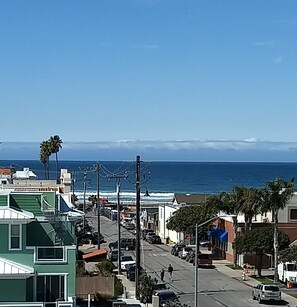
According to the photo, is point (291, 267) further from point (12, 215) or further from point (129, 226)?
point (129, 226)

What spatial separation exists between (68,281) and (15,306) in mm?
2603

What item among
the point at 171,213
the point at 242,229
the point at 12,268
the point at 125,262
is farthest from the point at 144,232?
the point at 12,268

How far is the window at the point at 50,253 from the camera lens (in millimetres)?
34000

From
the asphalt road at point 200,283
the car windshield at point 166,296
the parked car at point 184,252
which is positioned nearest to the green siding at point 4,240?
the car windshield at point 166,296

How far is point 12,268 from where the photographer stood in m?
33.2

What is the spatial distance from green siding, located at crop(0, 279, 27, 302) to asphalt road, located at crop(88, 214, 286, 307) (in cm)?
1712

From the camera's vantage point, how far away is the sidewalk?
50497 mm

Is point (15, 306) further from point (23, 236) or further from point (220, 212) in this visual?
point (220, 212)

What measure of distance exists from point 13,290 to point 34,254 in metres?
1.80

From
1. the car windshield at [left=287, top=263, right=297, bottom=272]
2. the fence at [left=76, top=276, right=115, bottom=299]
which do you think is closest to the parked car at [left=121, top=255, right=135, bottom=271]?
the car windshield at [left=287, top=263, right=297, bottom=272]

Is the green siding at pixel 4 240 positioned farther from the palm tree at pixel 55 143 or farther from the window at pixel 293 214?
the palm tree at pixel 55 143

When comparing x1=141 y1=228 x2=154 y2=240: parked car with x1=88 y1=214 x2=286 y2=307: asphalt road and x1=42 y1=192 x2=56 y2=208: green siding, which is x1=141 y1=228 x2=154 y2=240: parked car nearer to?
x1=88 y1=214 x2=286 y2=307: asphalt road

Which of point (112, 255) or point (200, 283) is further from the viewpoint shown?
point (112, 255)

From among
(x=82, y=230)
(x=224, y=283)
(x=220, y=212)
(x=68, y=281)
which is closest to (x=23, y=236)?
(x=68, y=281)
